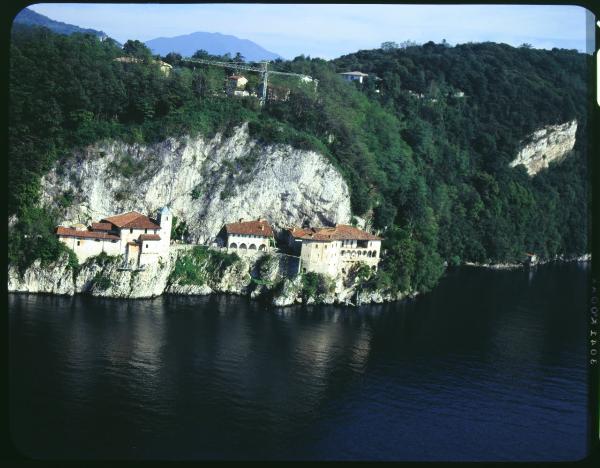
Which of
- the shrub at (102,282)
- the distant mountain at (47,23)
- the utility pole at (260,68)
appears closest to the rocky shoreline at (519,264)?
the utility pole at (260,68)

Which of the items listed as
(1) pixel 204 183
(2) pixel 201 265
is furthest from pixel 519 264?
(2) pixel 201 265

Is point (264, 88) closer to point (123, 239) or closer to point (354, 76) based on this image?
point (123, 239)

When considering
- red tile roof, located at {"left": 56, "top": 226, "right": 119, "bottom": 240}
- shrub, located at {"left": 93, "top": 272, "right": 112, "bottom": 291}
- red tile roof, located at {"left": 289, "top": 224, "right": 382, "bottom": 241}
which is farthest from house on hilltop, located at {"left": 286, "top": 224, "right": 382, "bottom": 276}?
shrub, located at {"left": 93, "top": 272, "right": 112, "bottom": 291}

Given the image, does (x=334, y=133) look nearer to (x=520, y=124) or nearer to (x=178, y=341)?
(x=178, y=341)

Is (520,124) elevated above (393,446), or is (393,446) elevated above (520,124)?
(520,124)

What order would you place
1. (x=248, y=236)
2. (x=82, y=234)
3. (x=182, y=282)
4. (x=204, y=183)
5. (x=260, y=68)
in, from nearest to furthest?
1. (x=82, y=234)
2. (x=182, y=282)
3. (x=248, y=236)
4. (x=204, y=183)
5. (x=260, y=68)

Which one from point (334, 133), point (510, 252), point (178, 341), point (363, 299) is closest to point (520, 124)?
point (510, 252)

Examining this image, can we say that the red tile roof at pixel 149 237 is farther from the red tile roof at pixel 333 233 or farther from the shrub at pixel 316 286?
the shrub at pixel 316 286
